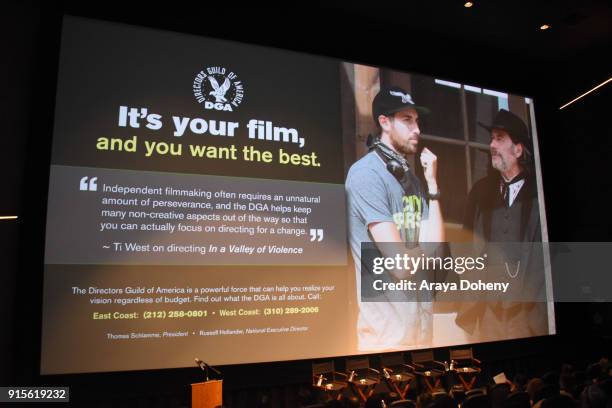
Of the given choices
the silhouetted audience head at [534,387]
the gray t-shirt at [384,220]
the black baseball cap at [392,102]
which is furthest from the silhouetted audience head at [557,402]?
the black baseball cap at [392,102]

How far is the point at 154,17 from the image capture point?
A: 4719 mm

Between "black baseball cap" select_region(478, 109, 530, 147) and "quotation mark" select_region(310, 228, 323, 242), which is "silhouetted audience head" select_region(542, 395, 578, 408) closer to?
"quotation mark" select_region(310, 228, 323, 242)

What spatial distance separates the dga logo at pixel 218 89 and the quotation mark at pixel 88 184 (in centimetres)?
129

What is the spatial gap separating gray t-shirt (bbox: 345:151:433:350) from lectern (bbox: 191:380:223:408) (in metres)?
1.84

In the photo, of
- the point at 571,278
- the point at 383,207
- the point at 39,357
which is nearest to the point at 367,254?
the point at 383,207

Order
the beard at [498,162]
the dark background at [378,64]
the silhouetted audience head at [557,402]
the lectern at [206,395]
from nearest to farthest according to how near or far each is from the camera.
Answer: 1. the silhouetted audience head at [557,402]
2. the lectern at [206,395]
3. the dark background at [378,64]
4. the beard at [498,162]

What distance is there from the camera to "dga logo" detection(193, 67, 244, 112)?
4.65 metres

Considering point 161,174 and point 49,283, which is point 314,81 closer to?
point 161,174

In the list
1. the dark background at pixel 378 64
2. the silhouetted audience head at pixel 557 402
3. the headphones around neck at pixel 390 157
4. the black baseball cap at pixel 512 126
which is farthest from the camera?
the black baseball cap at pixel 512 126

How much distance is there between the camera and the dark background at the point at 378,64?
4.06 meters

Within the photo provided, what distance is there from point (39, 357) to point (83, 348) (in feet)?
1.12

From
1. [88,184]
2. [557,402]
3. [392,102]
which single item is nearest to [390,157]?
[392,102]

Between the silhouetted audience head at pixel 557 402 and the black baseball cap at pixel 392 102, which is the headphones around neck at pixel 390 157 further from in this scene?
the silhouetted audience head at pixel 557 402

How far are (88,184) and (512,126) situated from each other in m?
5.49
